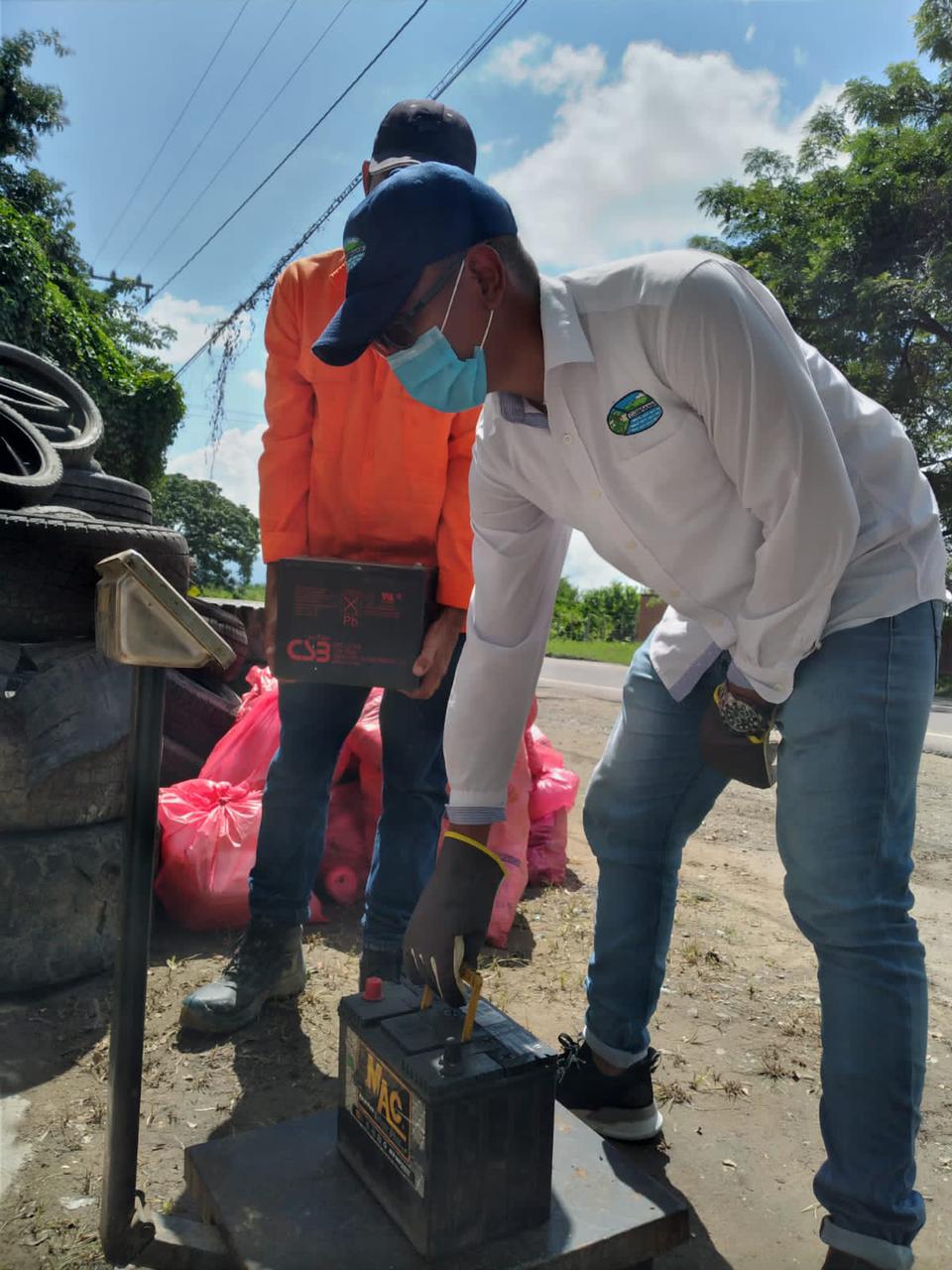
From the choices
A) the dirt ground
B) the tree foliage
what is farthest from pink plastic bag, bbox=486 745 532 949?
the tree foliage

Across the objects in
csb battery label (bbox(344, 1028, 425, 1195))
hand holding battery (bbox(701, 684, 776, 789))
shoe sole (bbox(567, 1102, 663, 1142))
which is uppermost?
hand holding battery (bbox(701, 684, 776, 789))

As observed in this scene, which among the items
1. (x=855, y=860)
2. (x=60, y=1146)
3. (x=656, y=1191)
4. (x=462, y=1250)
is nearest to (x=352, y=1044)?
(x=462, y=1250)

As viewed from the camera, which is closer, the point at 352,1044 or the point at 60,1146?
the point at 352,1044

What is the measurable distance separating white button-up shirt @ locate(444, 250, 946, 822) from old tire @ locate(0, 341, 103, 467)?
210 centimetres

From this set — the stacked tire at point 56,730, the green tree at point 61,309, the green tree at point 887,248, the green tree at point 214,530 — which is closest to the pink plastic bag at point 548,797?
the stacked tire at point 56,730

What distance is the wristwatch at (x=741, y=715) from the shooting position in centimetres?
154

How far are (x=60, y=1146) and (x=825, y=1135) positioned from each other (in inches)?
55.0

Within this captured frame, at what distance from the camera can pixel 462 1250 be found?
1.37 metres

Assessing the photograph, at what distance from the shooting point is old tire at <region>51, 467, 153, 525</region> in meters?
3.05

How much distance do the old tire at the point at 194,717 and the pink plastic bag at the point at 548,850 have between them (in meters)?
1.31

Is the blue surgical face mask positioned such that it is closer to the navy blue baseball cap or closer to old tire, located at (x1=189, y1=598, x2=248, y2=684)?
the navy blue baseball cap

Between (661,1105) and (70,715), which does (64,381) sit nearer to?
(70,715)

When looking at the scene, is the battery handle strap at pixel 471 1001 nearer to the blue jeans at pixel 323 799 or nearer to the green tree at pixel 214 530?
the blue jeans at pixel 323 799

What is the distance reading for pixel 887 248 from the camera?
17297mm
